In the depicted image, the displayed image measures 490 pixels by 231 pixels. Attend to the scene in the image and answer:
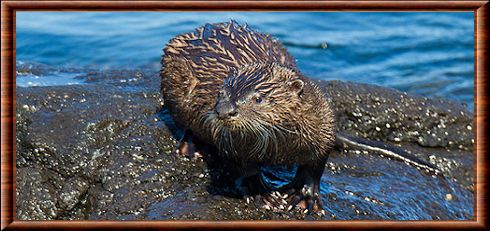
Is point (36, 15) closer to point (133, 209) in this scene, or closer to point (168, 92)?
point (168, 92)

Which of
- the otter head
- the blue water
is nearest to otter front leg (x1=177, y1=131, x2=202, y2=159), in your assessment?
the otter head

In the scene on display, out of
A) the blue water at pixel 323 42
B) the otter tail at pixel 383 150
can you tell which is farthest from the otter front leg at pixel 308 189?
the blue water at pixel 323 42

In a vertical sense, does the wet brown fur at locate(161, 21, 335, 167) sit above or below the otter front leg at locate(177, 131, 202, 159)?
above

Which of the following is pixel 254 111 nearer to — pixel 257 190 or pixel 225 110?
pixel 225 110

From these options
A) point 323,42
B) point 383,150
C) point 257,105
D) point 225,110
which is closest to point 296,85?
point 257,105

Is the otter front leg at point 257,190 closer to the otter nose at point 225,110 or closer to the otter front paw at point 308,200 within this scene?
the otter front paw at point 308,200

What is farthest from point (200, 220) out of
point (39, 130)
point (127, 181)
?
point (39, 130)

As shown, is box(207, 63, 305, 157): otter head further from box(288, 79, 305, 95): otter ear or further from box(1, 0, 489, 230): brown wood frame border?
box(1, 0, 489, 230): brown wood frame border
